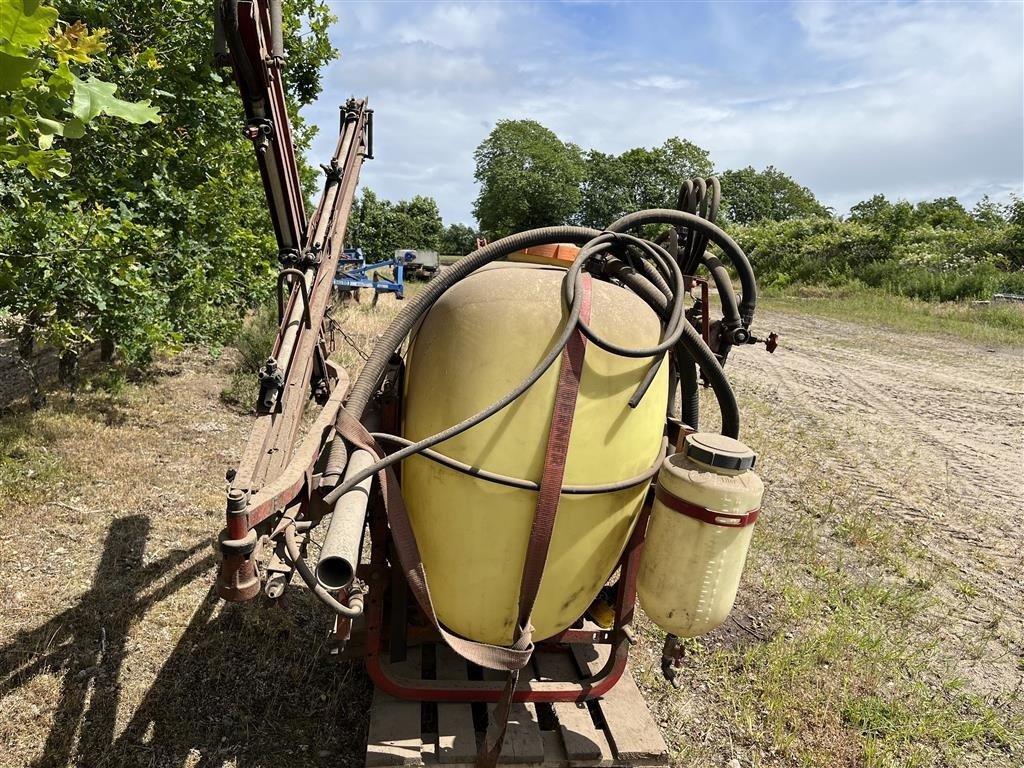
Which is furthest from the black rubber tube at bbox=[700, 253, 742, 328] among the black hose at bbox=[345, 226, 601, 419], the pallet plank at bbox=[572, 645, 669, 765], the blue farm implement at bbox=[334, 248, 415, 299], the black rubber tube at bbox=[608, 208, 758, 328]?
the blue farm implement at bbox=[334, 248, 415, 299]

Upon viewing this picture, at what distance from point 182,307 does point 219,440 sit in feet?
4.55

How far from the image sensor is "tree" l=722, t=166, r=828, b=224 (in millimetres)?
51125

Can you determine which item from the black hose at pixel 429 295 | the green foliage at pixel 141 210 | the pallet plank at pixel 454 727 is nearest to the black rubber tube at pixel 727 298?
the black hose at pixel 429 295

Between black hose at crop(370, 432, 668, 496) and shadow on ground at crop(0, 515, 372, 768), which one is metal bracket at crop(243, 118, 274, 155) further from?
shadow on ground at crop(0, 515, 372, 768)

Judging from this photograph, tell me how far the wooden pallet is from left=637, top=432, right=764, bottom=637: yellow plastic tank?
0.52 metres

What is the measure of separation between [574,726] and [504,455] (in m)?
1.21

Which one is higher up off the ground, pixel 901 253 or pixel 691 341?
pixel 901 253

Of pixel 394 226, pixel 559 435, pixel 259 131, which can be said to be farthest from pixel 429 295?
pixel 394 226

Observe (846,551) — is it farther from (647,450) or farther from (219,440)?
(219,440)

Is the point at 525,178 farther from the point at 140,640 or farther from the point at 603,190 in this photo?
the point at 140,640

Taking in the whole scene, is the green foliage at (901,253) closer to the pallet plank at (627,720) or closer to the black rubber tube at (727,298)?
the black rubber tube at (727,298)

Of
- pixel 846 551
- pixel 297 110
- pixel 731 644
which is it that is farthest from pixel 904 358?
pixel 297 110

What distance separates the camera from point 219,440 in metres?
5.66

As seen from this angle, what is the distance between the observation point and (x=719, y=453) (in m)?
2.17
